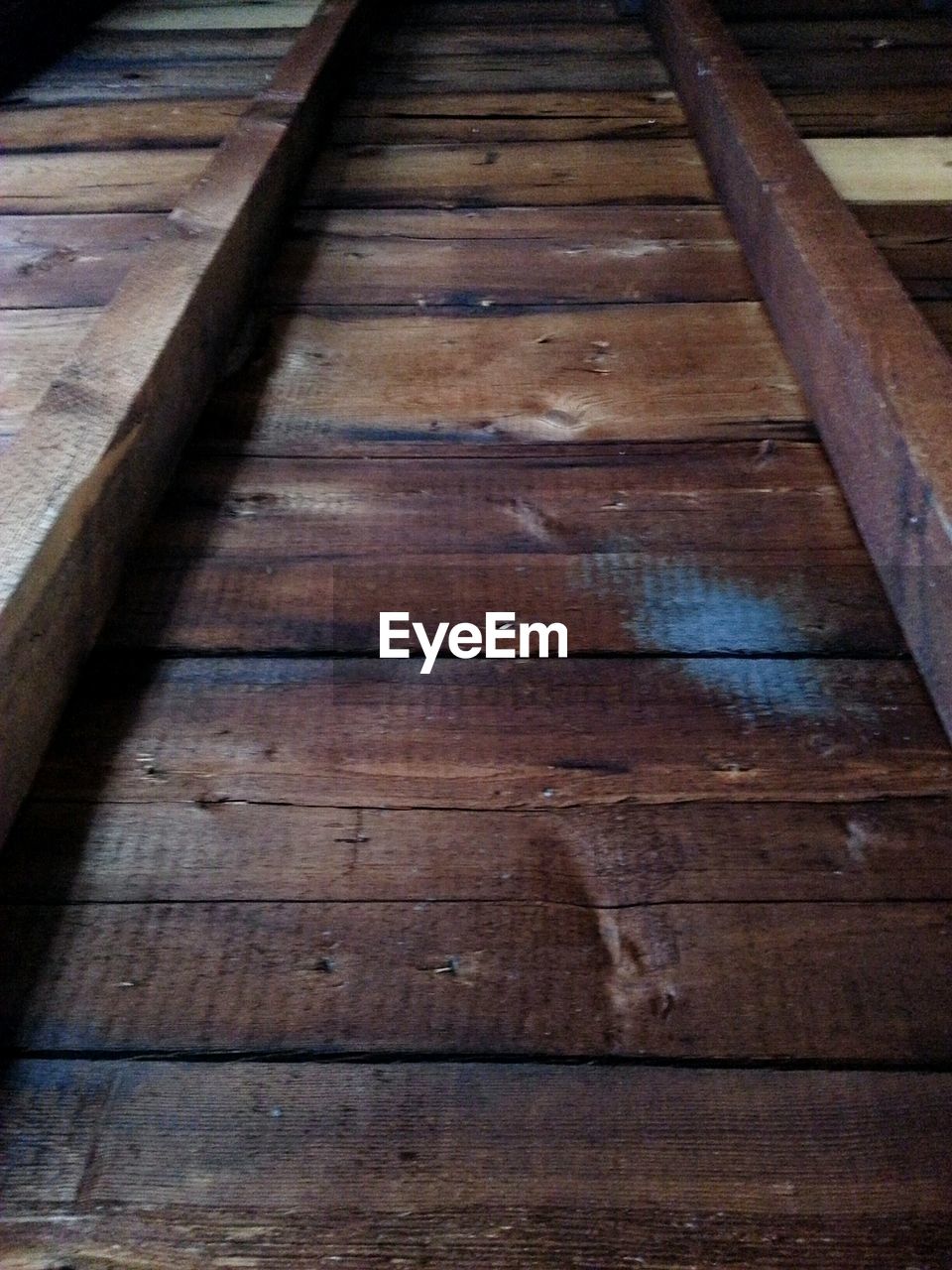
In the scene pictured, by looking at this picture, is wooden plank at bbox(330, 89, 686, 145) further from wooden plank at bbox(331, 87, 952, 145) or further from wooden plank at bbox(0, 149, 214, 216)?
wooden plank at bbox(0, 149, 214, 216)

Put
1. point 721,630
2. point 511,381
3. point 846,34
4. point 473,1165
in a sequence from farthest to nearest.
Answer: point 846,34, point 511,381, point 721,630, point 473,1165

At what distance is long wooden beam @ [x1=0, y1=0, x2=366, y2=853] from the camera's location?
2.08 ft

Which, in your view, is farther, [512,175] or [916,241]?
[512,175]

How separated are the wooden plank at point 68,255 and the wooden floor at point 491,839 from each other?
0.4 inches

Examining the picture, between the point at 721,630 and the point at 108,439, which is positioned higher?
the point at 108,439

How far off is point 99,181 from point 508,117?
0.51 metres

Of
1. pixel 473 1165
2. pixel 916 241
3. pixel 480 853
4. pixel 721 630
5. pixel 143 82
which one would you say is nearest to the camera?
pixel 473 1165

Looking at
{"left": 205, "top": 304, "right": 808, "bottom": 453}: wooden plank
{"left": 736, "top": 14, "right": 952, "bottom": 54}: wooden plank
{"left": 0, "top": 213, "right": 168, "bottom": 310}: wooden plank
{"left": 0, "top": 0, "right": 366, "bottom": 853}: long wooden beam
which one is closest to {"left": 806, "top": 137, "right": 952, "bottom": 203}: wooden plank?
{"left": 205, "top": 304, "right": 808, "bottom": 453}: wooden plank

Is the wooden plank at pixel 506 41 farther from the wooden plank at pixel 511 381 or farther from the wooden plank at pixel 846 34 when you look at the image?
the wooden plank at pixel 511 381

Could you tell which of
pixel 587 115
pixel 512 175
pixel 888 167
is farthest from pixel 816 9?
pixel 512 175

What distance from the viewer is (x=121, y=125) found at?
5.04ft

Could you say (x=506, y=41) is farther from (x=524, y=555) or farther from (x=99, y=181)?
(x=524, y=555)

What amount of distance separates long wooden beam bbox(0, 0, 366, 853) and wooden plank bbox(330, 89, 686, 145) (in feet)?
1.24

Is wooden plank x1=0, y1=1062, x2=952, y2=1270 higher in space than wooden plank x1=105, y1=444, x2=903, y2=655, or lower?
lower
